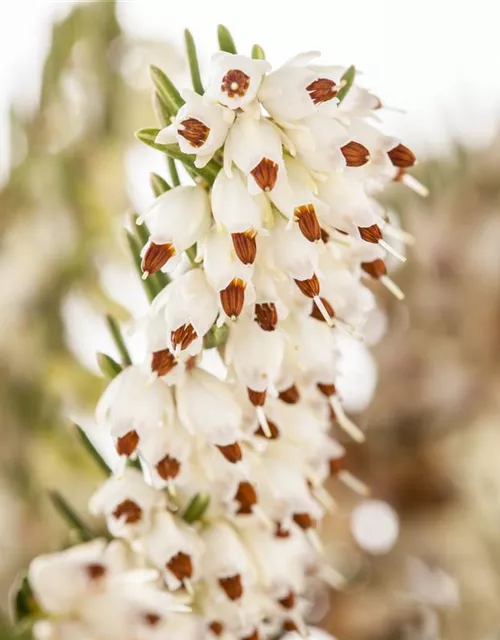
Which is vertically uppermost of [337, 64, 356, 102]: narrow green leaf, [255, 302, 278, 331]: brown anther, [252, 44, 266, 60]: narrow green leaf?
[252, 44, 266, 60]: narrow green leaf

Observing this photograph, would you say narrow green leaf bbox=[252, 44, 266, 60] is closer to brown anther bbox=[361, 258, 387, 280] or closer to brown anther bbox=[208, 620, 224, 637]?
brown anther bbox=[361, 258, 387, 280]

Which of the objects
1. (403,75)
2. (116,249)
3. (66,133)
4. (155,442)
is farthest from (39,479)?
(403,75)

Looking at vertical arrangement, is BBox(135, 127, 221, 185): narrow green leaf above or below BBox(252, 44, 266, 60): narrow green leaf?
below

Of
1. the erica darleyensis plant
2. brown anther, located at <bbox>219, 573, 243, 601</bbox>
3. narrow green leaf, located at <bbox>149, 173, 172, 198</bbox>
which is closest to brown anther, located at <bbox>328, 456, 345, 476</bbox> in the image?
the erica darleyensis plant

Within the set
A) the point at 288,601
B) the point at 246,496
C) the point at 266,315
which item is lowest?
the point at 288,601

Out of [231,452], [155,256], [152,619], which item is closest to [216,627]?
[152,619]

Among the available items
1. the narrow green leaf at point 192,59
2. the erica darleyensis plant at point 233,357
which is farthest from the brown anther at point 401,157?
the narrow green leaf at point 192,59

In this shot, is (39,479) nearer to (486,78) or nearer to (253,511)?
(253,511)

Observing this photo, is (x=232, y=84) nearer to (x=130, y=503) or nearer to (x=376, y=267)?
(x=376, y=267)
